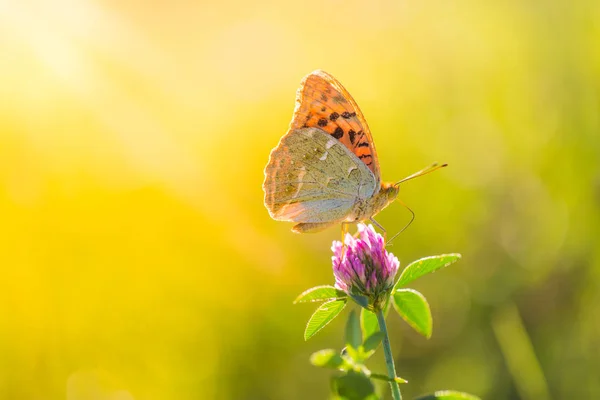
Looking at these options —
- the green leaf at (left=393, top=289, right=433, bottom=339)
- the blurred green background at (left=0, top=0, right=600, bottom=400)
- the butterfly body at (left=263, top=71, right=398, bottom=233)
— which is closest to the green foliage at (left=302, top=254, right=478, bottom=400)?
the green leaf at (left=393, top=289, right=433, bottom=339)

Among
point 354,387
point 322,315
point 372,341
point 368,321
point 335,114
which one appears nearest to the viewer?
point 354,387

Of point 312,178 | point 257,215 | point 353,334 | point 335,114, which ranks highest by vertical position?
point 257,215

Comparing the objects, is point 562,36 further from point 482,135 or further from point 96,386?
point 96,386

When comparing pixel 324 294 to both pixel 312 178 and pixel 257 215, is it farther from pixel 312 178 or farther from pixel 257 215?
pixel 257 215

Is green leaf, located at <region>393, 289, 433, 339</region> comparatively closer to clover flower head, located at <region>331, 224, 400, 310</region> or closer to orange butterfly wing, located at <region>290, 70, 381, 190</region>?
clover flower head, located at <region>331, 224, 400, 310</region>

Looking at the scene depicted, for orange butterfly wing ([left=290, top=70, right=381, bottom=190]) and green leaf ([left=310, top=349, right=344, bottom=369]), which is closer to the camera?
green leaf ([left=310, top=349, right=344, bottom=369])

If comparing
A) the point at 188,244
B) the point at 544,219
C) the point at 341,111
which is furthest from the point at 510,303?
the point at 188,244

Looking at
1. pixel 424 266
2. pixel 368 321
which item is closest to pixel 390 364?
pixel 424 266
